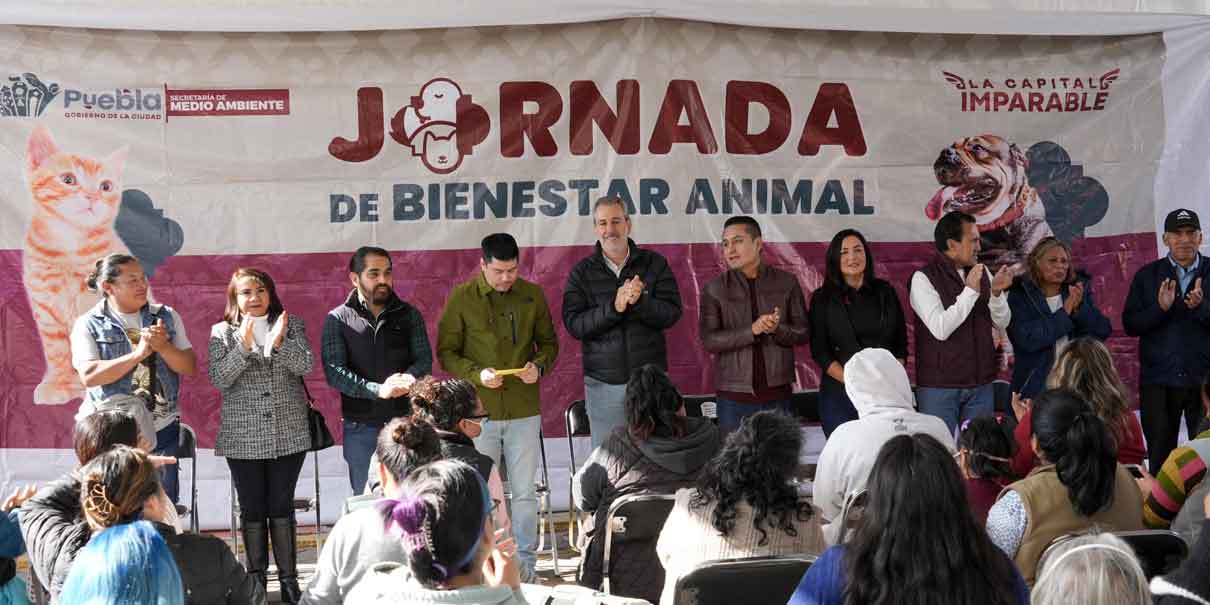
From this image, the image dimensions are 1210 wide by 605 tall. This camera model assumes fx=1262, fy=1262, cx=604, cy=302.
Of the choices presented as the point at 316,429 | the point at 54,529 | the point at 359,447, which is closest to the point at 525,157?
the point at 359,447

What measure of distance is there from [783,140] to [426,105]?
1.76 metres

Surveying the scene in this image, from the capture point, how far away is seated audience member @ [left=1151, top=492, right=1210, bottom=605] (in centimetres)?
255

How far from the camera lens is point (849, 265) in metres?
5.69

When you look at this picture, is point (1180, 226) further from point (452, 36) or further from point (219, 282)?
point (219, 282)

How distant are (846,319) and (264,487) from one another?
102 inches

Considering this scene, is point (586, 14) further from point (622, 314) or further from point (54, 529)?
point (54, 529)

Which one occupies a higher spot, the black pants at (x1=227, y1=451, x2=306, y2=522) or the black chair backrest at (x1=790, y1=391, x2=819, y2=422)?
the black chair backrest at (x1=790, y1=391, x2=819, y2=422)

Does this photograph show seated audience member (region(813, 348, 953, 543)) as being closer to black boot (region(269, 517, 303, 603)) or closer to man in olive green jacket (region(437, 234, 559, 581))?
man in olive green jacket (region(437, 234, 559, 581))

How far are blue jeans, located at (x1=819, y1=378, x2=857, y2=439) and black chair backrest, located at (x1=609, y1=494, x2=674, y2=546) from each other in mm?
1964

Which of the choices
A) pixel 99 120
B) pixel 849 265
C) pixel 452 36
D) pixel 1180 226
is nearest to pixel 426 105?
pixel 452 36

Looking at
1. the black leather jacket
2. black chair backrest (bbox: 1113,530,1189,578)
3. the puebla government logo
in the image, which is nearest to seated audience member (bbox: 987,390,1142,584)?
black chair backrest (bbox: 1113,530,1189,578)

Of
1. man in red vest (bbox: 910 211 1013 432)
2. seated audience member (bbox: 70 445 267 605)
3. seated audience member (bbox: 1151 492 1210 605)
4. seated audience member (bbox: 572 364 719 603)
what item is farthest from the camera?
man in red vest (bbox: 910 211 1013 432)

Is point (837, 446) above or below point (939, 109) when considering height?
below

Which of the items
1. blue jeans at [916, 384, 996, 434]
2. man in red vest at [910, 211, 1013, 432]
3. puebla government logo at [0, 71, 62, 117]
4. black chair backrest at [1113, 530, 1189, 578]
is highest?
puebla government logo at [0, 71, 62, 117]
